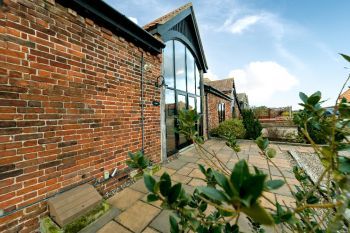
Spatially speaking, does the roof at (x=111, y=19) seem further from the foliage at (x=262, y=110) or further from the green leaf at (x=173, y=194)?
the foliage at (x=262, y=110)

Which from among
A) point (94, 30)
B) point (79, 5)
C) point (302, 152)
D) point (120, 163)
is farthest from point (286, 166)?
point (79, 5)

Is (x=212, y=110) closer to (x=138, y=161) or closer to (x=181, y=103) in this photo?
(x=181, y=103)

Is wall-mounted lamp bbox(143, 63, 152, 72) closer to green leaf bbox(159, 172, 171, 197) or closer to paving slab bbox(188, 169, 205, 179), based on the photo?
paving slab bbox(188, 169, 205, 179)

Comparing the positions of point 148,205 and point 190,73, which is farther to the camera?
point 190,73

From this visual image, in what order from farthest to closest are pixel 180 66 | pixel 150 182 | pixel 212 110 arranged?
pixel 212 110
pixel 180 66
pixel 150 182

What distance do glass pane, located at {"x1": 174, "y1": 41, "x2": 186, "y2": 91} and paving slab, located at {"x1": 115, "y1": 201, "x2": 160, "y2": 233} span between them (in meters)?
4.43

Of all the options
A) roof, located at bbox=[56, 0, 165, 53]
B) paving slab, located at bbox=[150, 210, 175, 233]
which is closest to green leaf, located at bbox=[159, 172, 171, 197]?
paving slab, located at bbox=[150, 210, 175, 233]

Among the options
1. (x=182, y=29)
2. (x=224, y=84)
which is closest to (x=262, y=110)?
(x=224, y=84)

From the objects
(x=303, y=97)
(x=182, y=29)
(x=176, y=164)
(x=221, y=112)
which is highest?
(x=182, y=29)

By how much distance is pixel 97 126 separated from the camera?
9.75 ft

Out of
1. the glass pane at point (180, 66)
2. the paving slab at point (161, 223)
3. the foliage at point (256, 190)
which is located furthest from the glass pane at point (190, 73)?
the foliage at point (256, 190)

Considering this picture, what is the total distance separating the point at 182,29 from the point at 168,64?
2.10 metres

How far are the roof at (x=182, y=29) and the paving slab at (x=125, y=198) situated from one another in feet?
13.9

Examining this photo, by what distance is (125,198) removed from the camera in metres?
2.99
